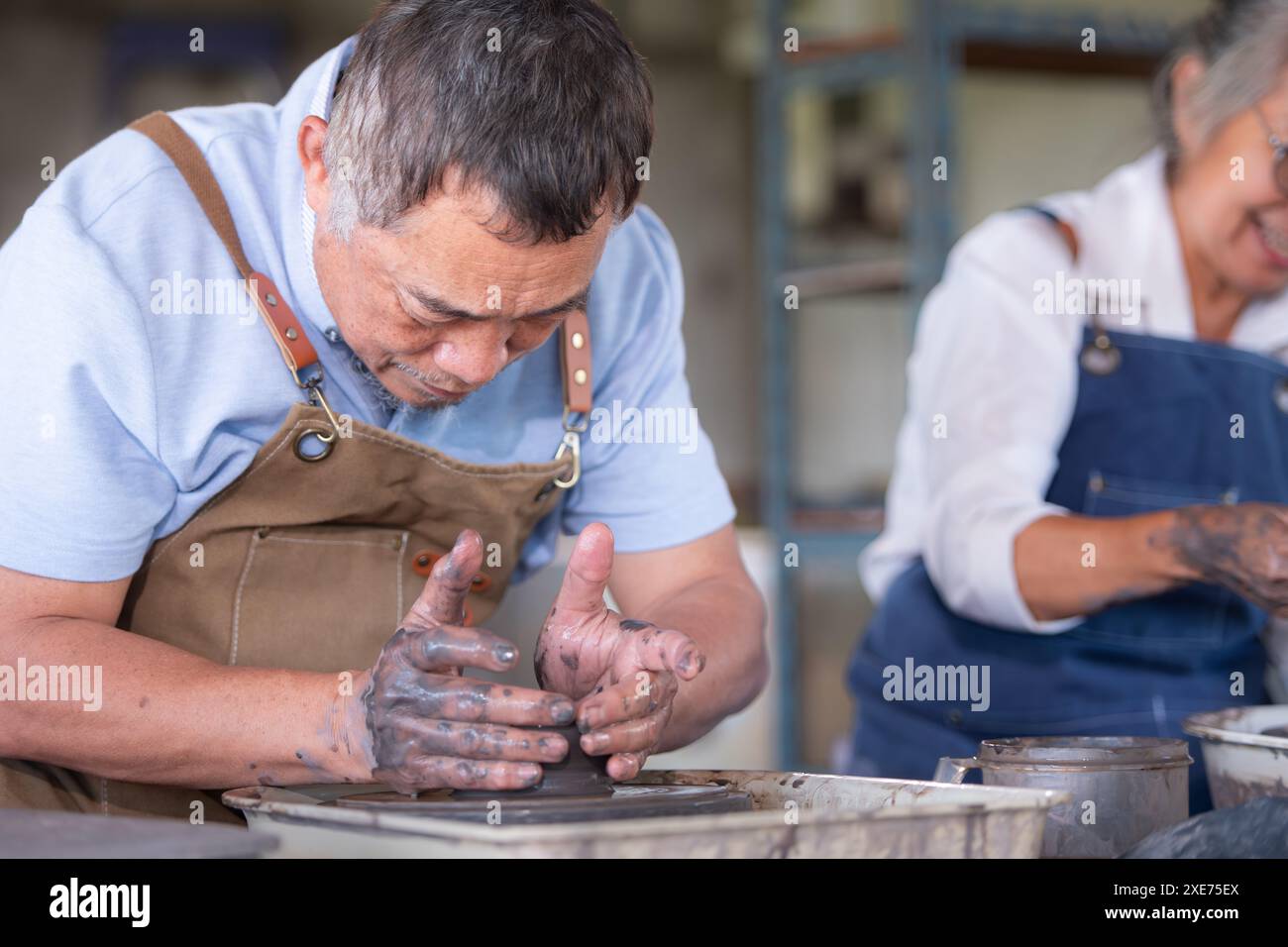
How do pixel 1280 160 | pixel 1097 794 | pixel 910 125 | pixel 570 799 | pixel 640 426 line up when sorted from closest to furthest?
pixel 570 799
pixel 1097 794
pixel 640 426
pixel 1280 160
pixel 910 125

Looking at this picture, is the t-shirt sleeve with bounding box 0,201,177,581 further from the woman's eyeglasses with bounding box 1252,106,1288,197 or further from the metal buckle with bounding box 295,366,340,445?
the woman's eyeglasses with bounding box 1252,106,1288,197

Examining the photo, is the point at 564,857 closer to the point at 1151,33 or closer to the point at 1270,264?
the point at 1270,264

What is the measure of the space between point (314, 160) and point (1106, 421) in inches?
49.0

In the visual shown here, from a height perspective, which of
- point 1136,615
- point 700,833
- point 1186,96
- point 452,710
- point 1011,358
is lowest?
point 700,833

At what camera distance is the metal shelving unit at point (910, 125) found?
3.70 meters

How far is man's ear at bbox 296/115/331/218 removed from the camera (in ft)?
5.01

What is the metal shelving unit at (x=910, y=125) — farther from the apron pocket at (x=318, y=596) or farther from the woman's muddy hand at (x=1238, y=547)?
the apron pocket at (x=318, y=596)

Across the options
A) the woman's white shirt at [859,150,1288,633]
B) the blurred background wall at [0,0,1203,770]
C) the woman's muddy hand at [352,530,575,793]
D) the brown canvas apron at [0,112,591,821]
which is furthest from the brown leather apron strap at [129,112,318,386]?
the woman's white shirt at [859,150,1288,633]

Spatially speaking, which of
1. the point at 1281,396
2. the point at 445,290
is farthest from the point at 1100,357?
the point at 445,290

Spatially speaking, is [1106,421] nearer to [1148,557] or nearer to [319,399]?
[1148,557]

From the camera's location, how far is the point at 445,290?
1.42 metres

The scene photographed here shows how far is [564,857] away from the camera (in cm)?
95
